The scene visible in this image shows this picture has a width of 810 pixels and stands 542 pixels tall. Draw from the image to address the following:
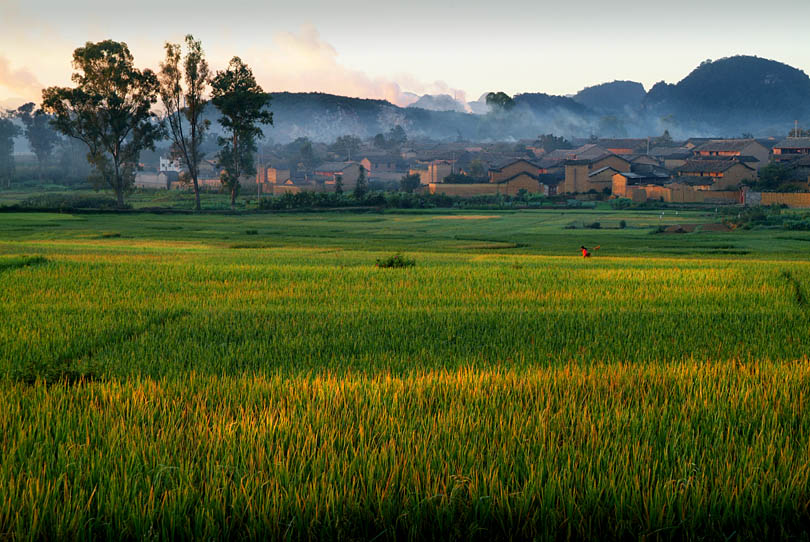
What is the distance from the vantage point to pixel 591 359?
8.95m

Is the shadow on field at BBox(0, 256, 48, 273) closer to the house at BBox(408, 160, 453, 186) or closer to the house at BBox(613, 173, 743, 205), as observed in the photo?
the house at BBox(613, 173, 743, 205)

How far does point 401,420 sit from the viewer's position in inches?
221

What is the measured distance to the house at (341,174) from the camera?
15025 cm

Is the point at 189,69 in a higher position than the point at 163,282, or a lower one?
higher

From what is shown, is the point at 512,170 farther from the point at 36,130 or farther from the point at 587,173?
the point at 36,130

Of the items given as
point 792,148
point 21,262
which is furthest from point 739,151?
point 21,262

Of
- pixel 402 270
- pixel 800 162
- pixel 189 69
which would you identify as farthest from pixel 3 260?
pixel 800 162

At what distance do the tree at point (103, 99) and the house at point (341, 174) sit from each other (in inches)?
2550

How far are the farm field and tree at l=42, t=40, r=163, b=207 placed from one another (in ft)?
234

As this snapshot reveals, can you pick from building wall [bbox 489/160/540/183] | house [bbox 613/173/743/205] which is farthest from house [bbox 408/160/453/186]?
house [bbox 613/173/743/205]

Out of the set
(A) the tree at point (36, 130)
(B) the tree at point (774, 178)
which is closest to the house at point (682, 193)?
(B) the tree at point (774, 178)

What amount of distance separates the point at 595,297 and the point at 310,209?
7177 centimetres

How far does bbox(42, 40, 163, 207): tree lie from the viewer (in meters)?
77.2

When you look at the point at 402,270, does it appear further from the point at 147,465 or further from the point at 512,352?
the point at 147,465
